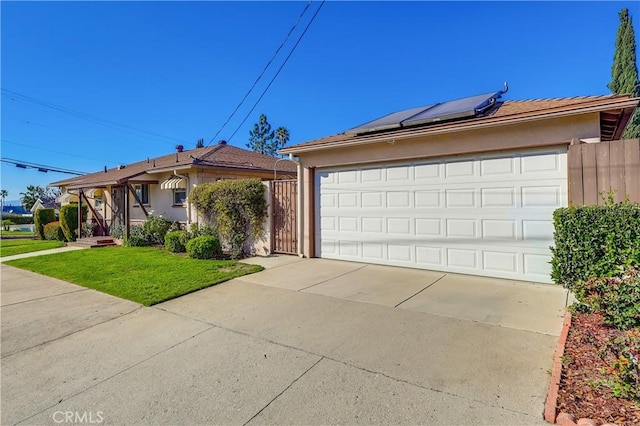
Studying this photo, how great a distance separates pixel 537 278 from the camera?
6207mm

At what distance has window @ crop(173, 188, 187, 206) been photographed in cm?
1396

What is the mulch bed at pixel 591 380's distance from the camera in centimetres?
231

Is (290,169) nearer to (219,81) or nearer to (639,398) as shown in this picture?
(219,81)

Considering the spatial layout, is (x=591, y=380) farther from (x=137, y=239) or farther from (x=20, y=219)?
(x=20, y=219)

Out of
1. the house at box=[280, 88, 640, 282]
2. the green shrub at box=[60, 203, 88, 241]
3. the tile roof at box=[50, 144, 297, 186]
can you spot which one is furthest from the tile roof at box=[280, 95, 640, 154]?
the green shrub at box=[60, 203, 88, 241]

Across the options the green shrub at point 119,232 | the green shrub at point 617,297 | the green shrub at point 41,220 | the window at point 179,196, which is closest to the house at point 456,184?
the green shrub at point 617,297

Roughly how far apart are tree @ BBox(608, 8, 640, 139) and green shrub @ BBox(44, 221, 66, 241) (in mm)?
35969

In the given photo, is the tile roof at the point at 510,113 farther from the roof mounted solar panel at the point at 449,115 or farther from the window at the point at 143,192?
the window at the point at 143,192

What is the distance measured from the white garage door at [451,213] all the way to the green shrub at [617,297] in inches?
89.5

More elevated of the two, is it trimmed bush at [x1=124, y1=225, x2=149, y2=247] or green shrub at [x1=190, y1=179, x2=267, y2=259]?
green shrub at [x1=190, y1=179, x2=267, y2=259]

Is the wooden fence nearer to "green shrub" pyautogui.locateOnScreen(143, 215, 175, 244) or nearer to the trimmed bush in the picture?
"green shrub" pyautogui.locateOnScreen(143, 215, 175, 244)

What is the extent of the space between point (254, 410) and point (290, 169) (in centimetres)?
1611

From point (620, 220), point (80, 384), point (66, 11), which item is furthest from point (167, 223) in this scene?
point (620, 220)

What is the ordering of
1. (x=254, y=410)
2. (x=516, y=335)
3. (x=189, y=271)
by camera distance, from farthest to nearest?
(x=189, y=271), (x=516, y=335), (x=254, y=410)
